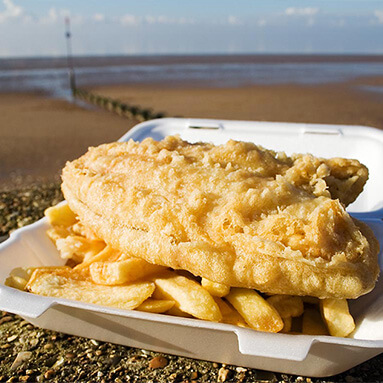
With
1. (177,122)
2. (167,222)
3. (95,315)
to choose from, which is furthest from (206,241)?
(177,122)

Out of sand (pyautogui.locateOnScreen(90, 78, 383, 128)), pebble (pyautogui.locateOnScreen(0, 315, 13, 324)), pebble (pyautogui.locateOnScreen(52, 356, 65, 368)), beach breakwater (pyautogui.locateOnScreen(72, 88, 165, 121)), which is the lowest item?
sand (pyautogui.locateOnScreen(90, 78, 383, 128))

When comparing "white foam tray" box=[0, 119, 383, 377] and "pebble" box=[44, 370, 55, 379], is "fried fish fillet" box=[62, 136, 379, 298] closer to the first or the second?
"white foam tray" box=[0, 119, 383, 377]

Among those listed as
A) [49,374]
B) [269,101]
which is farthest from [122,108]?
[49,374]

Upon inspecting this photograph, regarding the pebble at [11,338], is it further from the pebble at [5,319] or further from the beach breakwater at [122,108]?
the beach breakwater at [122,108]

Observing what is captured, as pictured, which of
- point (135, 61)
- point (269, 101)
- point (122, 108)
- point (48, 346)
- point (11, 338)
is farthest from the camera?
point (135, 61)

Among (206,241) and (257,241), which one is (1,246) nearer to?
(206,241)

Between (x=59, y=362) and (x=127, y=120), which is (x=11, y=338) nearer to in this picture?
(x=59, y=362)

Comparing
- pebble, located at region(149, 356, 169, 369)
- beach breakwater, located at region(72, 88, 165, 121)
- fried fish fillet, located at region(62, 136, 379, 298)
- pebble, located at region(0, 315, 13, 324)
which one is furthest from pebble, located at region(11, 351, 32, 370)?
beach breakwater, located at region(72, 88, 165, 121)
